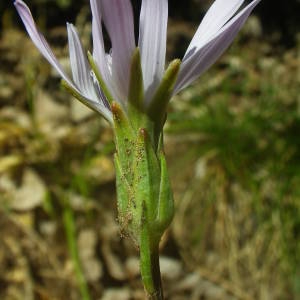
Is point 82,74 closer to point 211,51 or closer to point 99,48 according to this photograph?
point 99,48

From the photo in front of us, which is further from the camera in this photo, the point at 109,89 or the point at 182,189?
the point at 182,189

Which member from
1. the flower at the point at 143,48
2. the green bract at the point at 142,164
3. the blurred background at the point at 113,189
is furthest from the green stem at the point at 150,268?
the blurred background at the point at 113,189

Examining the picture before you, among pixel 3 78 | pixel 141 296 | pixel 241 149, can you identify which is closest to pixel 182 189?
pixel 241 149

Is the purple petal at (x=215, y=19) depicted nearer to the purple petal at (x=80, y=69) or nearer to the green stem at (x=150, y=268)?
the purple petal at (x=80, y=69)

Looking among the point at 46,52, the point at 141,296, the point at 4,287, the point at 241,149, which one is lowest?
the point at 141,296

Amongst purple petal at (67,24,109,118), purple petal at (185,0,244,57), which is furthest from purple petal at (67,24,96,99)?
purple petal at (185,0,244,57)

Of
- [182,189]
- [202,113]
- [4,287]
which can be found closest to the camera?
[4,287]

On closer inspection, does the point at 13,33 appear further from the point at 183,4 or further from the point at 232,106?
the point at 232,106
